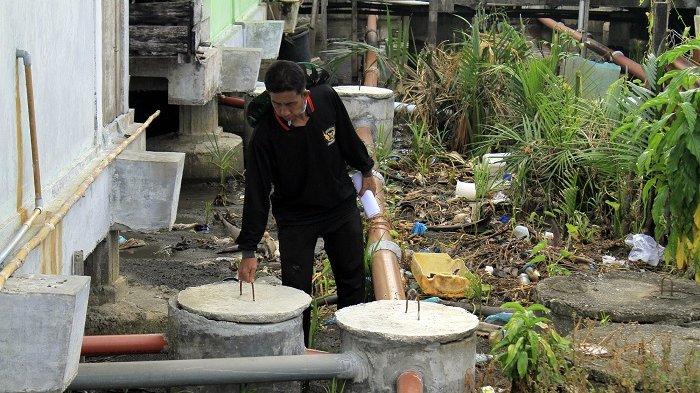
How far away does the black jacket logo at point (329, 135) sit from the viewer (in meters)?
6.30

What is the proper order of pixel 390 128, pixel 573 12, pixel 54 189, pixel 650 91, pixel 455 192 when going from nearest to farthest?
pixel 54 189 → pixel 650 91 → pixel 455 192 → pixel 390 128 → pixel 573 12

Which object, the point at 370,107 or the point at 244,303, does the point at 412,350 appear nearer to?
the point at 244,303

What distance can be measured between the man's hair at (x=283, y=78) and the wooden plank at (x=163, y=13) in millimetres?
3697

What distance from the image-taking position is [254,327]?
5.50 meters

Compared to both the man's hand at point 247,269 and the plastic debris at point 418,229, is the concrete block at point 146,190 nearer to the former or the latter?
the man's hand at point 247,269

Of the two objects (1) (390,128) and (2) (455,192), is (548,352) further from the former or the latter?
(1) (390,128)

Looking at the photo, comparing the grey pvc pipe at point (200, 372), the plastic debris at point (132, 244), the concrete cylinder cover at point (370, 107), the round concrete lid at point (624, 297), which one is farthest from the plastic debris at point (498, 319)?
the concrete cylinder cover at point (370, 107)

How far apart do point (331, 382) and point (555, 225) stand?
4.33 meters

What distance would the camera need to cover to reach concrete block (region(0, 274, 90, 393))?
396 centimetres

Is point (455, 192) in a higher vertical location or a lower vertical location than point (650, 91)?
lower

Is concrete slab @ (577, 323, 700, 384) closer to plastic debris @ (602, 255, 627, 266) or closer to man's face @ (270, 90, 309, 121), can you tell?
man's face @ (270, 90, 309, 121)

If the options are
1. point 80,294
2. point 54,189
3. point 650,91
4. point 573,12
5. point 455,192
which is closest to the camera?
point 80,294

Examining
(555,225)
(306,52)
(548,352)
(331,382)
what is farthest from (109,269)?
(306,52)

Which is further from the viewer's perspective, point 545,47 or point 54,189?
point 545,47
